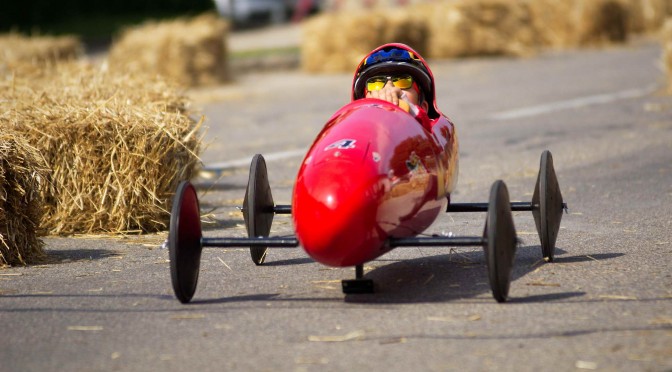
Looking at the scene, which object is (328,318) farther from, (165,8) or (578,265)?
(165,8)

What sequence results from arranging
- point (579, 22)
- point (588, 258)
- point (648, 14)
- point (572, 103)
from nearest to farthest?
point (588, 258) < point (572, 103) < point (579, 22) < point (648, 14)

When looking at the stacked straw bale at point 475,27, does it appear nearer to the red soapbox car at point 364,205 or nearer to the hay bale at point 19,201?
the hay bale at point 19,201

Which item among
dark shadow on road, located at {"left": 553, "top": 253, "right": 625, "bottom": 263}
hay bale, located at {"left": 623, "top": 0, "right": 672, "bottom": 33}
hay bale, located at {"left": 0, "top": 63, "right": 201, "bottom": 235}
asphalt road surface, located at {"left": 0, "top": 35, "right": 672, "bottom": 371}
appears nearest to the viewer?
asphalt road surface, located at {"left": 0, "top": 35, "right": 672, "bottom": 371}

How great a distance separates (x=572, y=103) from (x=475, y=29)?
9258mm

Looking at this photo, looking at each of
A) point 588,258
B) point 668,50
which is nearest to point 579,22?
point 668,50

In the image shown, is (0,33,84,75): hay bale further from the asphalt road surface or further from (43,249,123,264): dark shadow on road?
(43,249,123,264): dark shadow on road

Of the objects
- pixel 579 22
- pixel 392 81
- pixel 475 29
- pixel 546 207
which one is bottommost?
pixel 579 22

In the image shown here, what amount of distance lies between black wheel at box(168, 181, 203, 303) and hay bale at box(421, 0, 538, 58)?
776 inches

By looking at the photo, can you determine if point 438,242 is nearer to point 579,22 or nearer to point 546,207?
point 546,207

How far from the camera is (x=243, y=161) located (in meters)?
12.3

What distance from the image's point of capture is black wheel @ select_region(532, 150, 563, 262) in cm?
664

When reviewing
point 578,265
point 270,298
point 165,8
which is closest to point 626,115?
point 578,265

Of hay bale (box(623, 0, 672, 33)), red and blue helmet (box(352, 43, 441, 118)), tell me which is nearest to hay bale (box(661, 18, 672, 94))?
red and blue helmet (box(352, 43, 441, 118))

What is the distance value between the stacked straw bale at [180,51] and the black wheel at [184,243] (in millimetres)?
14374
